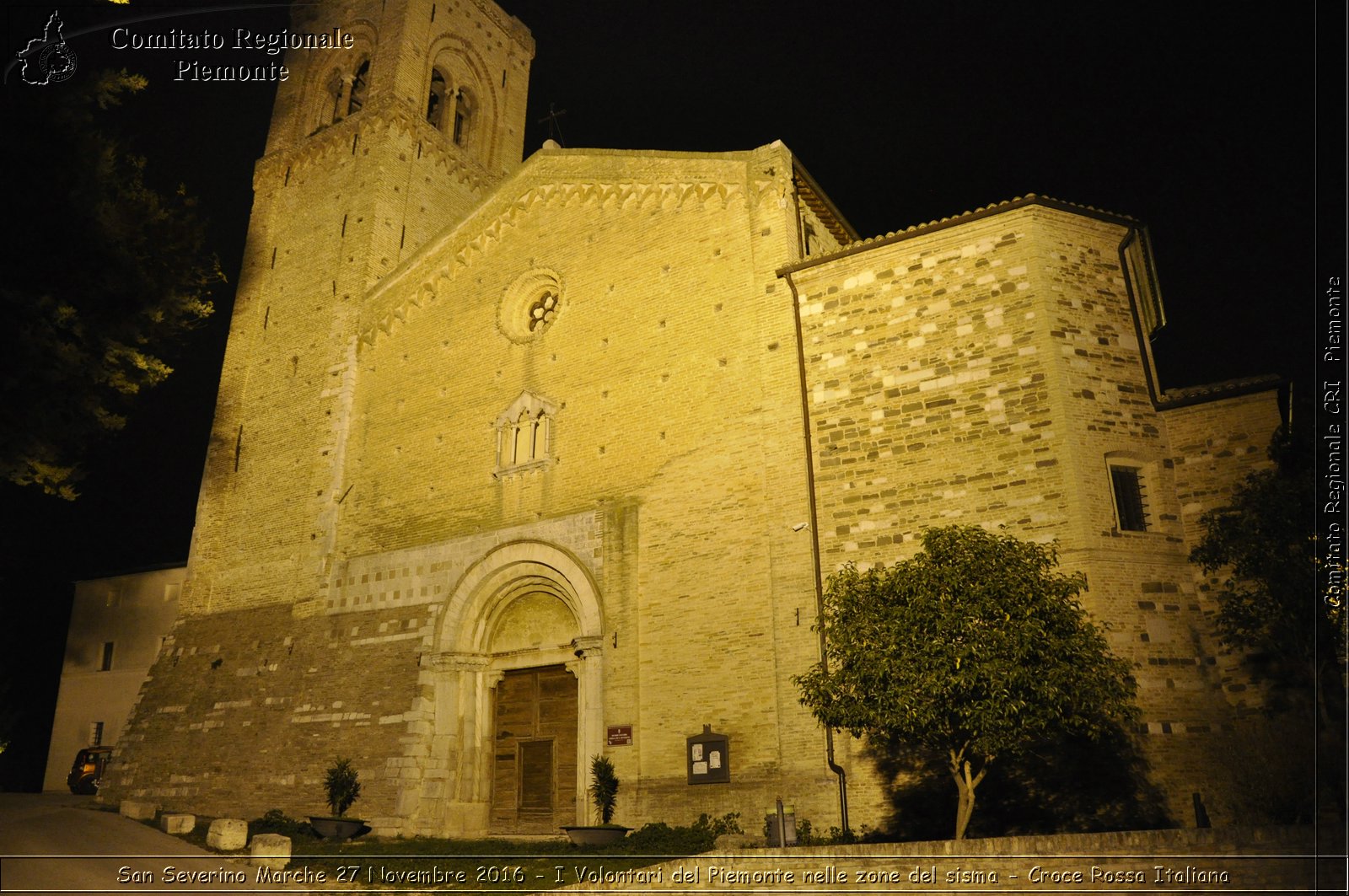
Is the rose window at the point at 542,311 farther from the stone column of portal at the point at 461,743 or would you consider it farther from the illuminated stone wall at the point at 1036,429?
the stone column of portal at the point at 461,743

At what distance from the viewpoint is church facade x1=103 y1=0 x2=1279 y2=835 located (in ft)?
44.9

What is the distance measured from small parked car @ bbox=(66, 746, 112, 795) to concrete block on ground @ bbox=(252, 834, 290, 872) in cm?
1473

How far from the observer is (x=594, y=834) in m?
13.5

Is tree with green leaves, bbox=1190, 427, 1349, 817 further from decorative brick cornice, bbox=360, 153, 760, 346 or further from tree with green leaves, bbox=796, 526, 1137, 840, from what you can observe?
decorative brick cornice, bbox=360, 153, 760, 346

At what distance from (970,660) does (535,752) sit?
9.44 meters

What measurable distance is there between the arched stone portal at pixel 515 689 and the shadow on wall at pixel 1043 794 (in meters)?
5.50

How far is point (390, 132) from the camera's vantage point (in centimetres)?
2383

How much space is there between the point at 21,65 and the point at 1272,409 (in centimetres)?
1663

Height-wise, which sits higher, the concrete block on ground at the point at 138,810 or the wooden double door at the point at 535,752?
the wooden double door at the point at 535,752

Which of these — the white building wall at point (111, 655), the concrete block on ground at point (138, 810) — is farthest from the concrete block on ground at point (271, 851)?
the white building wall at point (111, 655)

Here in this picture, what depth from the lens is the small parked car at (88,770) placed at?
2456cm

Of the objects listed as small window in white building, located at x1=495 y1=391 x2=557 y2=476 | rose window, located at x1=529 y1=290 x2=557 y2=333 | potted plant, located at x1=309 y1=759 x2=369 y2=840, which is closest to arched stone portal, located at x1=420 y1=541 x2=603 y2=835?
potted plant, located at x1=309 y1=759 x2=369 y2=840

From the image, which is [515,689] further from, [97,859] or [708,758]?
[97,859]

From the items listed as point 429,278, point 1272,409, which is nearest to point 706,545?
point 1272,409
